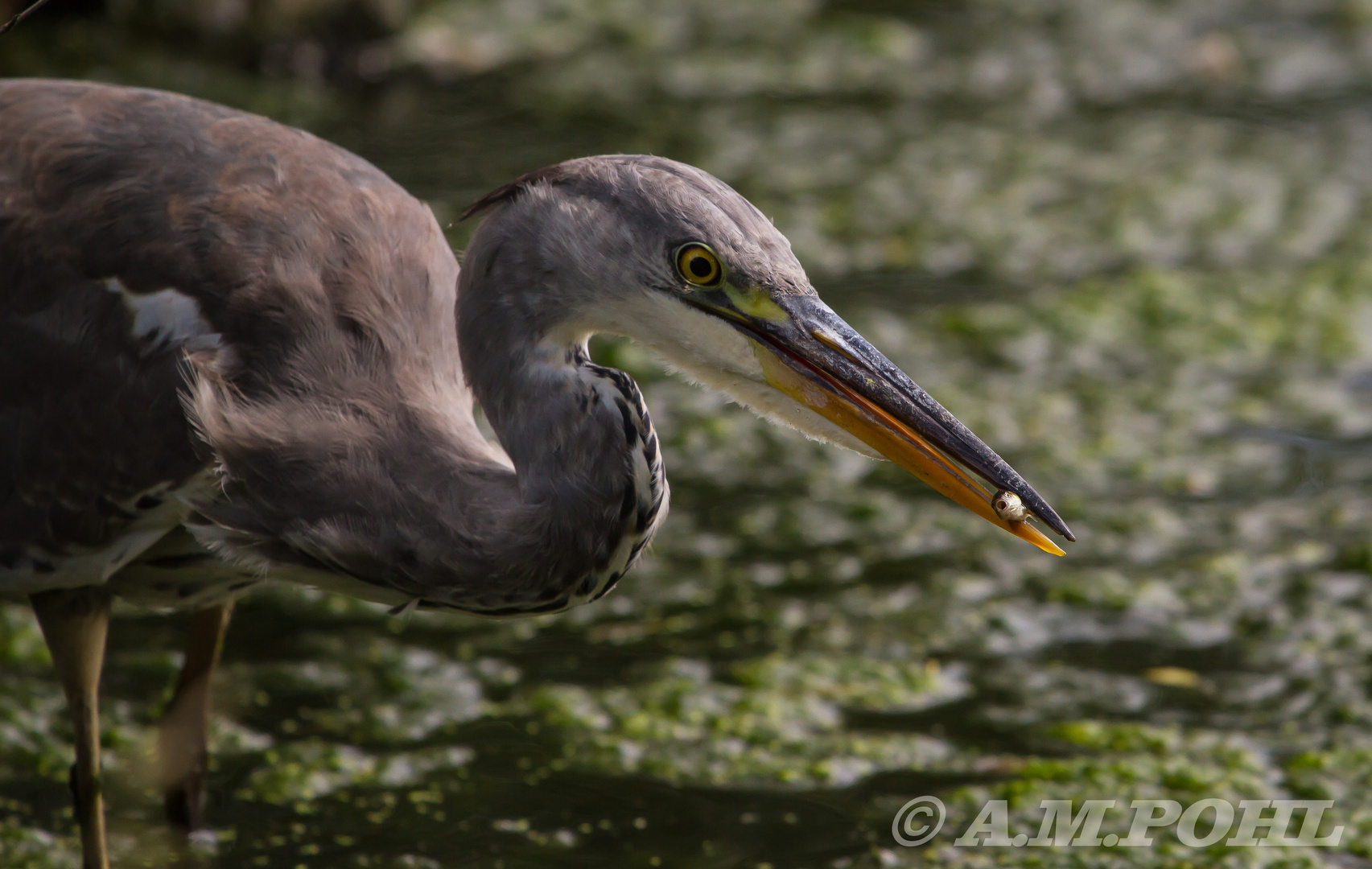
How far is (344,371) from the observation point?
2873 mm

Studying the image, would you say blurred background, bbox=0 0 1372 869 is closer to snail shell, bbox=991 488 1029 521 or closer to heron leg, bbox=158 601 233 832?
heron leg, bbox=158 601 233 832

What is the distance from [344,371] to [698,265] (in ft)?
2.34

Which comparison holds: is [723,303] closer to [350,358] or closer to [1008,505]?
[1008,505]

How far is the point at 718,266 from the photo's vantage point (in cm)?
261

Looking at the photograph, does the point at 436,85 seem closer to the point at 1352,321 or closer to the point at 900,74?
the point at 900,74

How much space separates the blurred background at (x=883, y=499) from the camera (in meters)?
3.70

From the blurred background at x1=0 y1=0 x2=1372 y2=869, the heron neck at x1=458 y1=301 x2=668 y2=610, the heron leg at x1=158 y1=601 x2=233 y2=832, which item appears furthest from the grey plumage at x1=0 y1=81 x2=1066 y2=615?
the blurred background at x1=0 y1=0 x2=1372 y2=869

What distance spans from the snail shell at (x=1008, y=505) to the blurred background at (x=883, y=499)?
1193 mm

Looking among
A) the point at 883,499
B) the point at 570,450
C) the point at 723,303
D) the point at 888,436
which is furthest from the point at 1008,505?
the point at 883,499

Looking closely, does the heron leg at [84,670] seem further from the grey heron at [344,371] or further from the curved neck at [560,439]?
the curved neck at [560,439]

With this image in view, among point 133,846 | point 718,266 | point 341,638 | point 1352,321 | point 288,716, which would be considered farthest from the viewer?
point 1352,321

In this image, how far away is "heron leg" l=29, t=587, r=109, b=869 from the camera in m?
3.21

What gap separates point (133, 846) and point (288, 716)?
0.51 meters

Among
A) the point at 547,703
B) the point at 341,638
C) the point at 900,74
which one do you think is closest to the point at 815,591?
the point at 547,703
